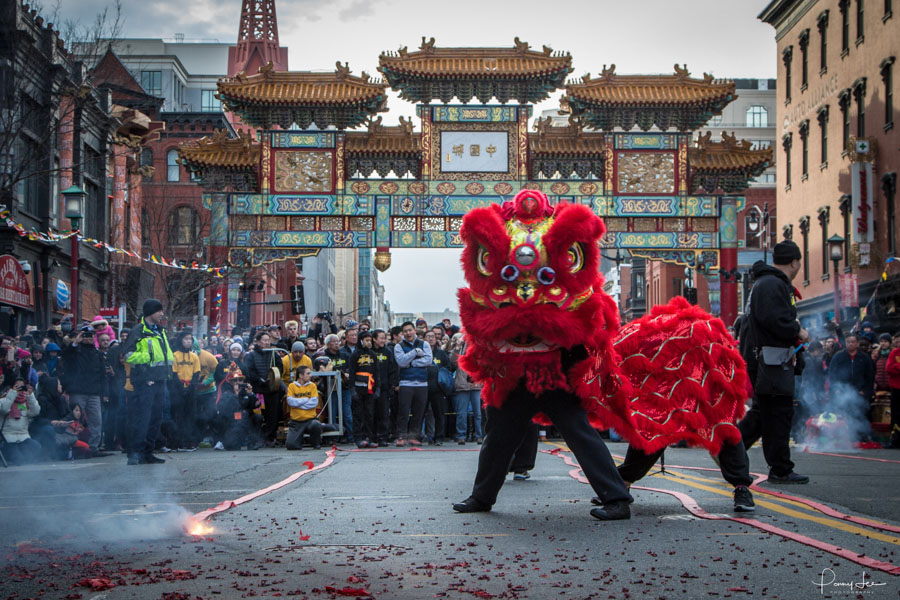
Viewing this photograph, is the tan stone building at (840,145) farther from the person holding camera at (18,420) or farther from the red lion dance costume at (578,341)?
the red lion dance costume at (578,341)

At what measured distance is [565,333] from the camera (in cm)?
675

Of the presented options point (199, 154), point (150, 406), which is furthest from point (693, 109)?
point (150, 406)

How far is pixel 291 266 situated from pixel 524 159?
40008 mm

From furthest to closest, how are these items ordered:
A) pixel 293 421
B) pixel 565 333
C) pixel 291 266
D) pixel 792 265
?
pixel 291 266 → pixel 293 421 → pixel 792 265 → pixel 565 333

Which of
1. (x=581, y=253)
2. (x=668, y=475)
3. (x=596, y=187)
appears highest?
(x=596, y=187)

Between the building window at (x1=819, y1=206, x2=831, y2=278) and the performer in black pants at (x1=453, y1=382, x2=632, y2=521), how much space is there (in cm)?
3271

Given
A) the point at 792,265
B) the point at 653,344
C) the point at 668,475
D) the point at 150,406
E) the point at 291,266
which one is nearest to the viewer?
the point at 653,344

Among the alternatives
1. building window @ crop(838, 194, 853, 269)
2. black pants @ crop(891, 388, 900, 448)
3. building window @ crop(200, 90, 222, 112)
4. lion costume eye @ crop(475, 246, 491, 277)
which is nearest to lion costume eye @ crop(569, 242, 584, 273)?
lion costume eye @ crop(475, 246, 491, 277)

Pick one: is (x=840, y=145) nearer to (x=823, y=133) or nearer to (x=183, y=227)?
(x=823, y=133)

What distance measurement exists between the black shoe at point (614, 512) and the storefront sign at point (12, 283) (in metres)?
16.1

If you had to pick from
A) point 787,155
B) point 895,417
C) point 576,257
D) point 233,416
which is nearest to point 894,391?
point 895,417

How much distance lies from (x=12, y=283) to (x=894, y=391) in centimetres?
1528

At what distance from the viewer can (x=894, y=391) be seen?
1547 cm

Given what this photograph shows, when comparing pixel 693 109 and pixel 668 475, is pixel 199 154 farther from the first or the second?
pixel 668 475
